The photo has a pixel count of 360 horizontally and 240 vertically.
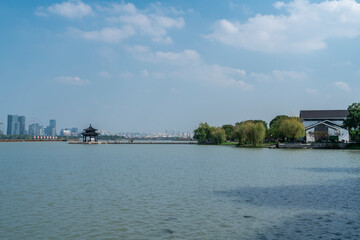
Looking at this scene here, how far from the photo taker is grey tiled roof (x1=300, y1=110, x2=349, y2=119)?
339ft

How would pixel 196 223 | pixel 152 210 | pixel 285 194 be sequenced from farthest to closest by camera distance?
pixel 285 194, pixel 152 210, pixel 196 223

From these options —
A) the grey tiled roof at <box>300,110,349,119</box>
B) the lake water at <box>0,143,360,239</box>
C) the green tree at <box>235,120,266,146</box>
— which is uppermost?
the grey tiled roof at <box>300,110,349,119</box>

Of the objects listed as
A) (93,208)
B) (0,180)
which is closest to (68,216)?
(93,208)

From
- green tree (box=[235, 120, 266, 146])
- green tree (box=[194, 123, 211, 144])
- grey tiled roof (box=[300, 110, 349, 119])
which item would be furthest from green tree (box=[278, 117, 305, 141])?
green tree (box=[194, 123, 211, 144])

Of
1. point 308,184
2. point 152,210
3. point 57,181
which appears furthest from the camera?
point 57,181

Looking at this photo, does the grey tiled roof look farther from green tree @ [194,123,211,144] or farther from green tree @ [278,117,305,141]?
green tree @ [278,117,305,141]

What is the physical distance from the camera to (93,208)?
12586mm

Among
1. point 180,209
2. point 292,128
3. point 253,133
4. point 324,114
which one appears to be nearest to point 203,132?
point 324,114

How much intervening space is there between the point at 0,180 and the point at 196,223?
648 inches

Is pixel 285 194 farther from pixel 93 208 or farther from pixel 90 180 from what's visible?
pixel 90 180

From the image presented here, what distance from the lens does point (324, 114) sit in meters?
105

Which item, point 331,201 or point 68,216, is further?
point 331,201

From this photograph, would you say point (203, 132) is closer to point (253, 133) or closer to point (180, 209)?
point (253, 133)

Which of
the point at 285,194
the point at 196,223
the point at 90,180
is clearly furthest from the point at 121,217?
the point at 90,180
